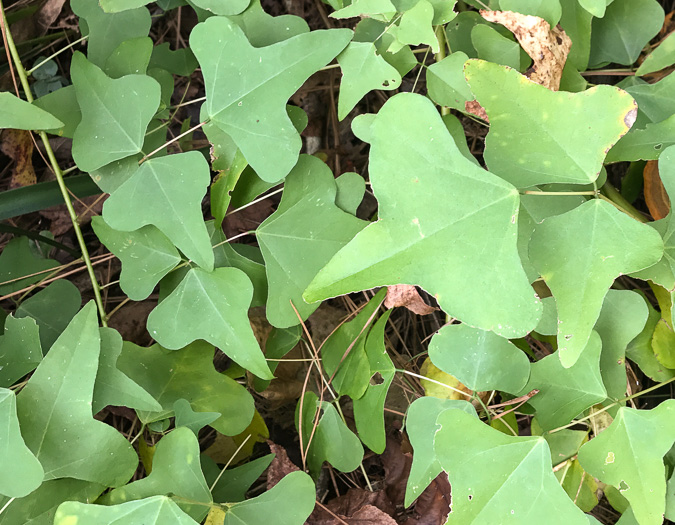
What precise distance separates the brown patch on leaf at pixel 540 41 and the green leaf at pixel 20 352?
941mm

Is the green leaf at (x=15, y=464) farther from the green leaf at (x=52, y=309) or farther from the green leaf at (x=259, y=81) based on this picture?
the green leaf at (x=259, y=81)

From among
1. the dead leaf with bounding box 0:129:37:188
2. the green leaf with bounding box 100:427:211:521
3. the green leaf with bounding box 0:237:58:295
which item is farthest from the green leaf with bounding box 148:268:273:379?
the dead leaf with bounding box 0:129:37:188

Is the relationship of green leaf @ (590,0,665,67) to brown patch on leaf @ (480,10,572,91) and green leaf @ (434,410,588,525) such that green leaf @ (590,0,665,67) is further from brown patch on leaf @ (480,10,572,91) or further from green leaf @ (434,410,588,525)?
green leaf @ (434,410,588,525)

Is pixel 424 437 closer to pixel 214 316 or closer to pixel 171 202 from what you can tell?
pixel 214 316

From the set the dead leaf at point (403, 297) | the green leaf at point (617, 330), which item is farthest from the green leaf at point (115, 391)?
the green leaf at point (617, 330)

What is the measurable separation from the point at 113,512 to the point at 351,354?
19.4 inches

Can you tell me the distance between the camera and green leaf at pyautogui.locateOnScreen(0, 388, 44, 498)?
2.79 feet

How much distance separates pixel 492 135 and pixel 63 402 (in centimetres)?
77

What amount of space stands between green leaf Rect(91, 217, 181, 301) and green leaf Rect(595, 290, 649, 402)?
2.48ft

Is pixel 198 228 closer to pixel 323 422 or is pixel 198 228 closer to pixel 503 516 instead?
pixel 323 422

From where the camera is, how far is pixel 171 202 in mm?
936

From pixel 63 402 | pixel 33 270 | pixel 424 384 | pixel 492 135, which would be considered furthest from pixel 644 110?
pixel 33 270

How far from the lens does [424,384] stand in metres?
1.19

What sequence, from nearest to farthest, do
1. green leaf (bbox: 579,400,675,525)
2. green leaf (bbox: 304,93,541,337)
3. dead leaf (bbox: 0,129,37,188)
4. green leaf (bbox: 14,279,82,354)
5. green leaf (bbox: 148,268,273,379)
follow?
green leaf (bbox: 304,93,541,337) → green leaf (bbox: 579,400,675,525) → green leaf (bbox: 148,268,273,379) → green leaf (bbox: 14,279,82,354) → dead leaf (bbox: 0,129,37,188)
